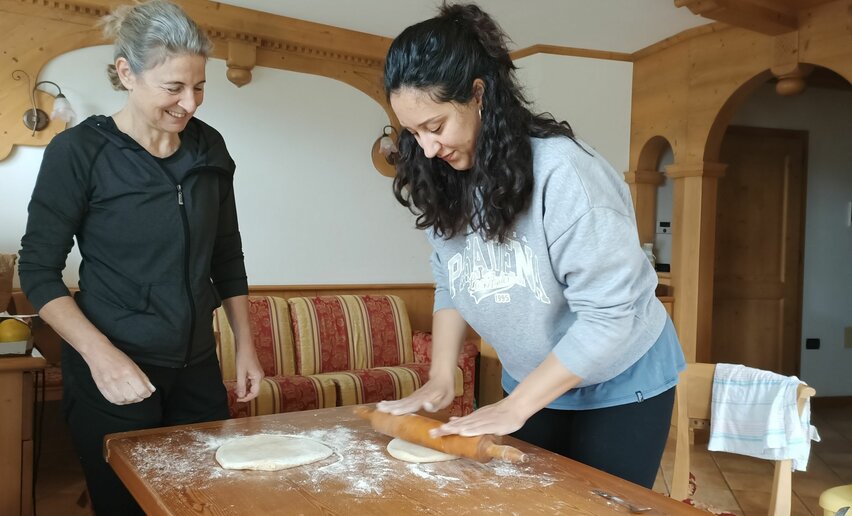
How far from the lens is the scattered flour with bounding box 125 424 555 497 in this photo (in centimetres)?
126

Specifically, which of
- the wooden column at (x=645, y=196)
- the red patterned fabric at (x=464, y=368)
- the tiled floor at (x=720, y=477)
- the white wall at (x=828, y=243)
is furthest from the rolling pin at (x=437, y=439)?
the white wall at (x=828, y=243)

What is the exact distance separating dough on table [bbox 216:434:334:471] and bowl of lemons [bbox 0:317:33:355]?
1.36 m

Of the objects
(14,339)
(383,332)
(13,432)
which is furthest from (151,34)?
(383,332)

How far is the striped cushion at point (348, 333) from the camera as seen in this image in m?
4.57

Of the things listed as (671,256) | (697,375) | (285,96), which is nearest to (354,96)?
(285,96)

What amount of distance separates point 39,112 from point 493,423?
3758 millimetres

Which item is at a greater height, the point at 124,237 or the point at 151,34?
the point at 151,34

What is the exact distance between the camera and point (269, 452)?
1.39 meters

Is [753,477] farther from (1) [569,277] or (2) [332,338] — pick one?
(1) [569,277]

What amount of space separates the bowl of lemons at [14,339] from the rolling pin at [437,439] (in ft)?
4.89

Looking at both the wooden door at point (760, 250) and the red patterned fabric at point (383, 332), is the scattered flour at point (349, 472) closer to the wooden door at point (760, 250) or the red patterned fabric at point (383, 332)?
the red patterned fabric at point (383, 332)

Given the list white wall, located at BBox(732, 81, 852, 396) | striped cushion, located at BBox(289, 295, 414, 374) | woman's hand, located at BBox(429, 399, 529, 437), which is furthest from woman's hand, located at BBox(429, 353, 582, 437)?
white wall, located at BBox(732, 81, 852, 396)

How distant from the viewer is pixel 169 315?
5.20 ft

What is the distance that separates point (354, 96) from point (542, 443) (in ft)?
12.9
